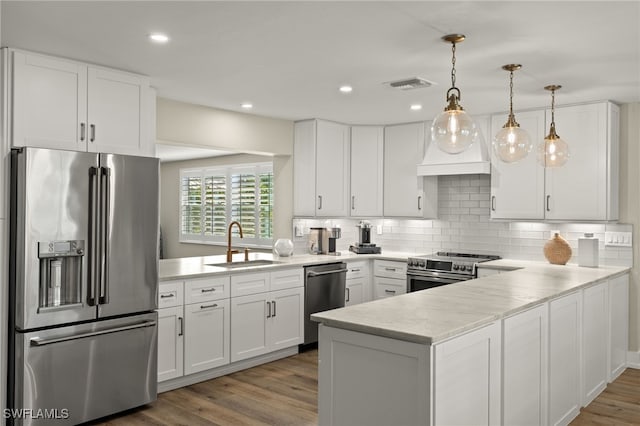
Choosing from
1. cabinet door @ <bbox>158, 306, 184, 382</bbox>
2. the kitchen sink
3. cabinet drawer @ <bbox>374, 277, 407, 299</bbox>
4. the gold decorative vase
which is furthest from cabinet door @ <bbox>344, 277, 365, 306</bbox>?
cabinet door @ <bbox>158, 306, 184, 382</bbox>

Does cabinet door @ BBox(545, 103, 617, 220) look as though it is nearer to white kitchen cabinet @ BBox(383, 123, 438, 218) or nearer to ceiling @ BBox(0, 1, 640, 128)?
ceiling @ BBox(0, 1, 640, 128)

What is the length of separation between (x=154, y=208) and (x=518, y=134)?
8.33ft

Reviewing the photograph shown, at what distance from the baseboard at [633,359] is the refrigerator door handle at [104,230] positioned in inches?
175

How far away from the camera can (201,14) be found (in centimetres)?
273

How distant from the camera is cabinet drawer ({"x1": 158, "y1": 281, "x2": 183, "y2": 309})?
13.0 ft

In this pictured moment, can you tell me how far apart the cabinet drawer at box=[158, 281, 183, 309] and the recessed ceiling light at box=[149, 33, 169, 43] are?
1774 millimetres

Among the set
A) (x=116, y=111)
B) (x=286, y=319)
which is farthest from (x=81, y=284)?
(x=286, y=319)

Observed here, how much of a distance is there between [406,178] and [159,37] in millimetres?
3561

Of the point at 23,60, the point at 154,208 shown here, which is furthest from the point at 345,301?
the point at 23,60

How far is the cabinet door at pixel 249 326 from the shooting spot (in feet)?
14.9

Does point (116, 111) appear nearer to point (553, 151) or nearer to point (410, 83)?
point (410, 83)

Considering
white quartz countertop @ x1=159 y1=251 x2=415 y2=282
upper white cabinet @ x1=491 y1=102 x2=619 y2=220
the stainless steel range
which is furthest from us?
the stainless steel range

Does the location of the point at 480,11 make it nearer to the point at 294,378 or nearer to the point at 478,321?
the point at 478,321

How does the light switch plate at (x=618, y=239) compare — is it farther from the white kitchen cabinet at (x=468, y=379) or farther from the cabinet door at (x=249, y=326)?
the cabinet door at (x=249, y=326)
